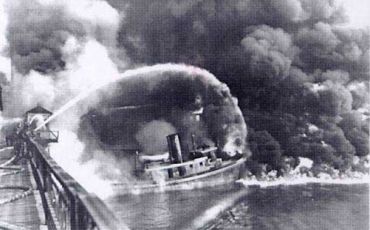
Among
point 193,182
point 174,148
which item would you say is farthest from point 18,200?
point 193,182

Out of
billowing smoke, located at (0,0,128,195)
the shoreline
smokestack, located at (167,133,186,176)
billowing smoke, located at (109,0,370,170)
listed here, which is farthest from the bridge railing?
the shoreline

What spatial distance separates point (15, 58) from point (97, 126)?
0.69 m

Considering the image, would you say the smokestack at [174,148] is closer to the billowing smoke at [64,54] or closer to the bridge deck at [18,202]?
the billowing smoke at [64,54]

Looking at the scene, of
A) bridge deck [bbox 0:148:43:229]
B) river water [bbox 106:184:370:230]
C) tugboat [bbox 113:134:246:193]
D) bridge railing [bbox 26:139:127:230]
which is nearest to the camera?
bridge railing [bbox 26:139:127:230]

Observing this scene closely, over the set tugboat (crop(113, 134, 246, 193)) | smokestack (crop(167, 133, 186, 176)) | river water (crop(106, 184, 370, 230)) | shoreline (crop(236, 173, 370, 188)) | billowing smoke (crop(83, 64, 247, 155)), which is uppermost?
billowing smoke (crop(83, 64, 247, 155))

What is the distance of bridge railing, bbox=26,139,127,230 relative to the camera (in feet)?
3.89

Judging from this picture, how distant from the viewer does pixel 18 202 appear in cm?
249

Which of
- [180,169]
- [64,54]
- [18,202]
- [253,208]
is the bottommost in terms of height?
[253,208]

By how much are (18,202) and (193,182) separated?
1107mm

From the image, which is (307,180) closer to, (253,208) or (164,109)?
(253,208)

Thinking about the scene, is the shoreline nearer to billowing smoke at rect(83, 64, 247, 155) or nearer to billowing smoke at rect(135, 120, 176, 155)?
billowing smoke at rect(83, 64, 247, 155)

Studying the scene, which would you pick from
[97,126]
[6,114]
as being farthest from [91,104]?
[6,114]

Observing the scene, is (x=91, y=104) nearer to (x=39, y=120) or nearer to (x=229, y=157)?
(x=39, y=120)

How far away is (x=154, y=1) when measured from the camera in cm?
272
